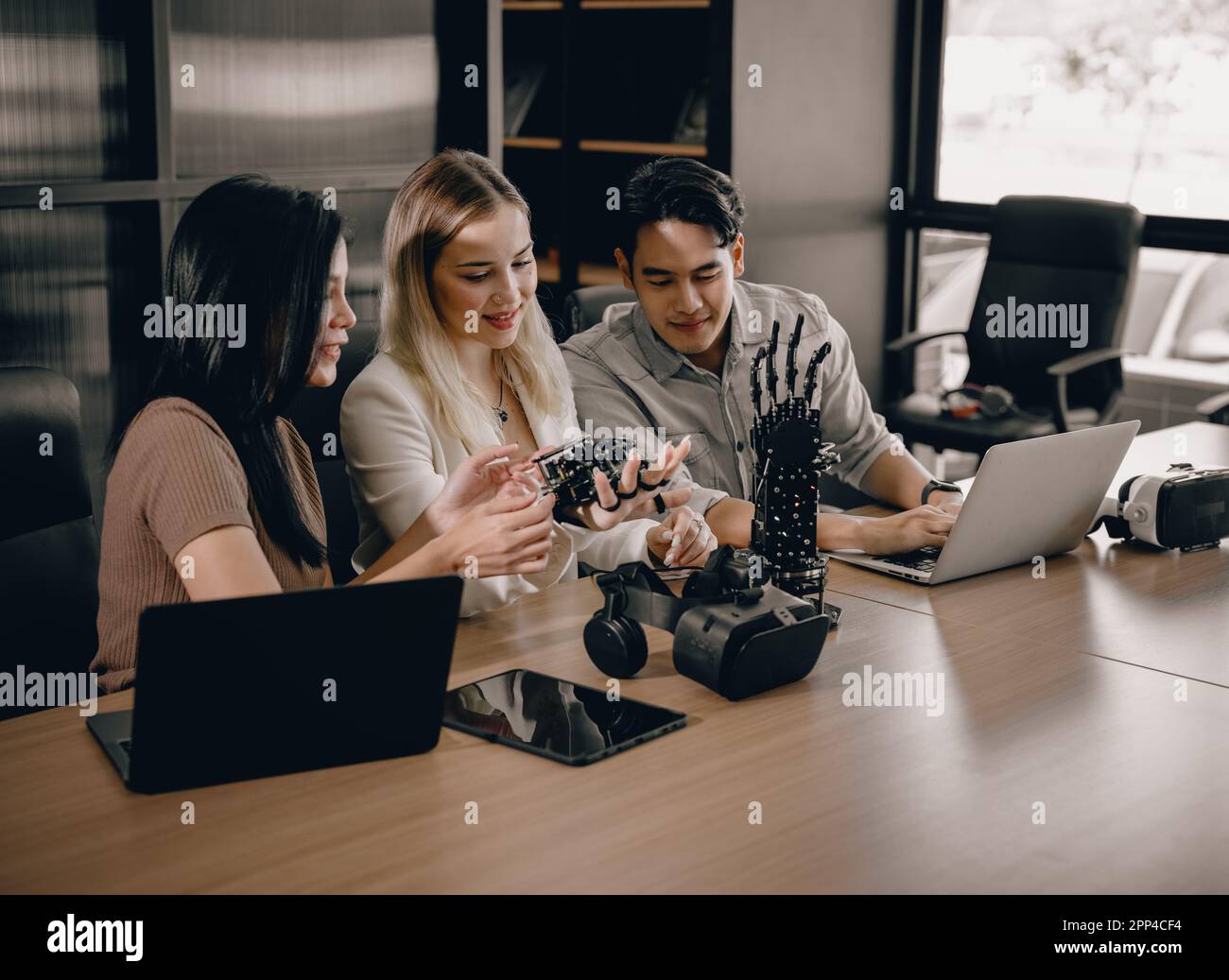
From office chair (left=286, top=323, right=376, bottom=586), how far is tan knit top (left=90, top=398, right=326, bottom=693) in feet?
1.57

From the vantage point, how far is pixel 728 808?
1283 millimetres

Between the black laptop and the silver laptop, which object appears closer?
the black laptop

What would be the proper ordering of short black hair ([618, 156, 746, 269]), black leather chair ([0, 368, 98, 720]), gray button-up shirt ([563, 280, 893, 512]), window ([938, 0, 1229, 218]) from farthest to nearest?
window ([938, 0, 1229, 218])
gray button-up shirt ([563, 280, 893, 512])
short black hair ([618, 156, 746, 269])
black leather chair ([0, 368, 98, 720])

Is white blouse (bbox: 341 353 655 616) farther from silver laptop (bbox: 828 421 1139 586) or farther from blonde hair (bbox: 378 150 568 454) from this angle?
silver laptop (bbox: 828 421 1139 586)

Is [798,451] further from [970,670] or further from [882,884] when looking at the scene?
[882,884]

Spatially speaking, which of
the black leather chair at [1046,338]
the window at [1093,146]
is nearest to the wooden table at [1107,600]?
the black leather chair at [1046,338]

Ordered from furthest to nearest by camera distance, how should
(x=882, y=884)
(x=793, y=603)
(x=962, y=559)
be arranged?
1. (x=962, y=559)
2. (x=793, y=603)
3. (x=882, y=884)

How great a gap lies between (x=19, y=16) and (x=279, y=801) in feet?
6.36

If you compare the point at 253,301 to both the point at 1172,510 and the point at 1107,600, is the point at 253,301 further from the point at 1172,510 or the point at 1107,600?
the point at 1172,510

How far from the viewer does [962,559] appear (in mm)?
1964

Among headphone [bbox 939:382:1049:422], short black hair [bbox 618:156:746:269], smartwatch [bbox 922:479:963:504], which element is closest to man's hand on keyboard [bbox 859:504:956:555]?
smartwatch [bbox 922:479:963:504]

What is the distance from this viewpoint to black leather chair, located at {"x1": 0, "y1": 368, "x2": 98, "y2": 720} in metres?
1.67
